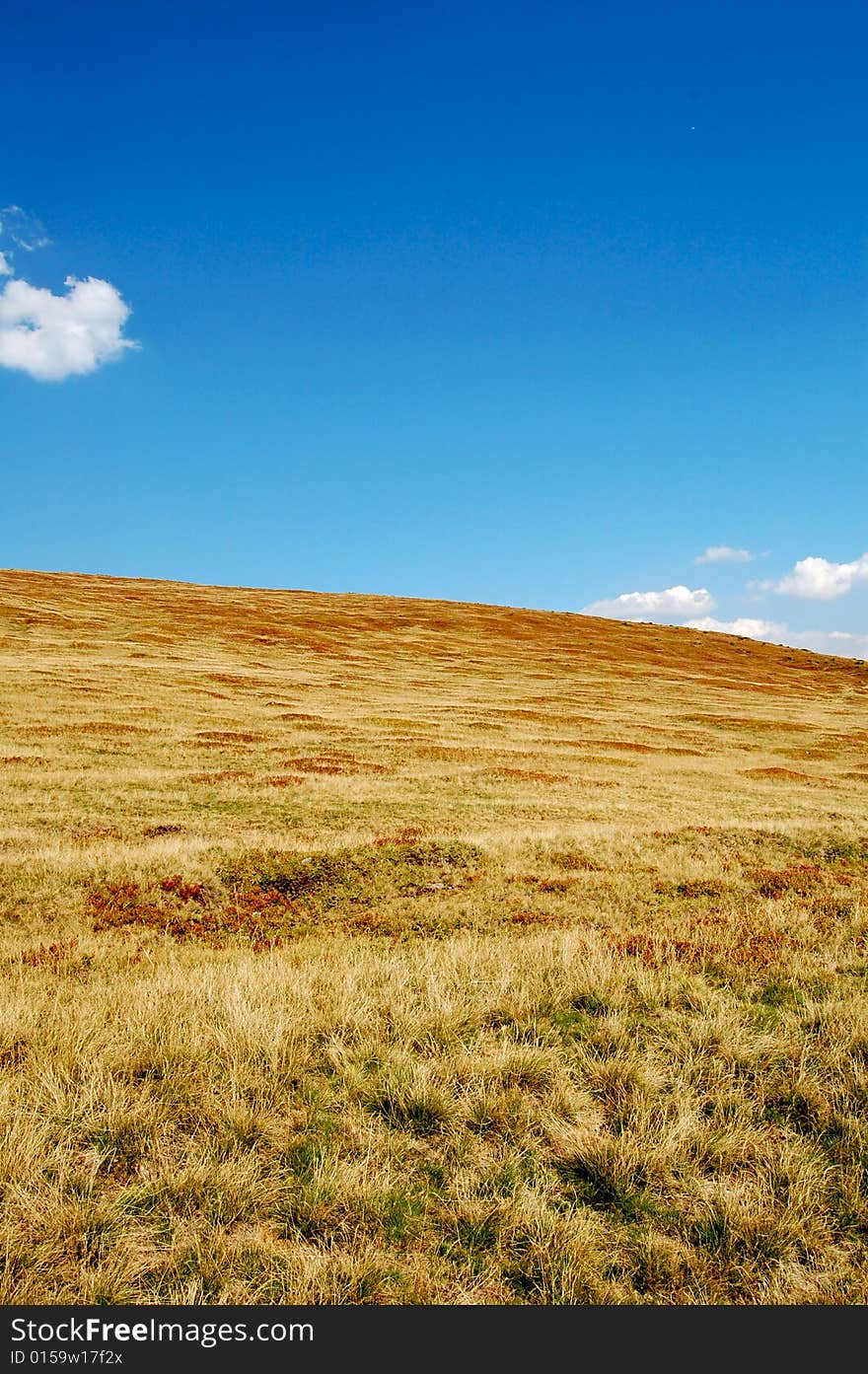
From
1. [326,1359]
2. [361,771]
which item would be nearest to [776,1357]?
[326,1359]

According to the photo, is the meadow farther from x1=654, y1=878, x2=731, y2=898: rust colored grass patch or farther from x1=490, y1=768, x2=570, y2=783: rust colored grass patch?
x1=490, y1=768, x2=570, y2=783: rust colored grass patch

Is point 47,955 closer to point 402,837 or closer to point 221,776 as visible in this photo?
point 402,837

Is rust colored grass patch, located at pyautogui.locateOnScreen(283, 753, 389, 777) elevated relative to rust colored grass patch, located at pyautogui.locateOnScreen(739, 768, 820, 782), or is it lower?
lower

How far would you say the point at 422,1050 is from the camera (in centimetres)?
590

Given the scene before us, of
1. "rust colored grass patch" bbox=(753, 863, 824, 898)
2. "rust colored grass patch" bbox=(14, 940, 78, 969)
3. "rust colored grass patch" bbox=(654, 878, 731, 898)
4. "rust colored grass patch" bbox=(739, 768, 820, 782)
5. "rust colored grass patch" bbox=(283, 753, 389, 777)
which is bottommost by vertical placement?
"rust colored grass patch" bbox=(283, 753, 389, 777)

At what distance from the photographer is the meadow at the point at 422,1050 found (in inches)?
151

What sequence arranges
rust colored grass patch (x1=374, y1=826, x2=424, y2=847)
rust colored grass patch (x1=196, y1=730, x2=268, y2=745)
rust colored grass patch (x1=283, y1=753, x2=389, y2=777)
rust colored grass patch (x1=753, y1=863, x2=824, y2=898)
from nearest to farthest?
1. rust colored grass patch (x1=753, y1=863, x2=824, y2=898)
2. rust colored grass patch (x1=374, y1=826, x2=424, y2=847)
3. rust colored grass patch (x1=283, y1=753, x2=389, y2=777)
4. rust colored grass patch (x1=196, y1=730, x2=268, y2=745)

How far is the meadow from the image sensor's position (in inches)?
151

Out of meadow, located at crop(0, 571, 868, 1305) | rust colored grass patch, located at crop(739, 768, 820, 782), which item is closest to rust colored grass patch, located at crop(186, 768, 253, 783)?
meadow, located at crop(0, 571, 868, 1305)

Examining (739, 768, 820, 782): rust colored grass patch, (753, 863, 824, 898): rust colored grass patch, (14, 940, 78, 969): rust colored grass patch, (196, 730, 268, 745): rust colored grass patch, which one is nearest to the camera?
(14, 940, 78, 969): rust colored grass patch

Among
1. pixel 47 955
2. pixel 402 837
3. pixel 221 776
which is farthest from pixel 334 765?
pixel 47 955

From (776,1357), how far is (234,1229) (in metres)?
3.02

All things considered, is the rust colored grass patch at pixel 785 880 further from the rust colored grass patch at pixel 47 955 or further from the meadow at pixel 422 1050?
the rust colored grass patch at pixel 47 955

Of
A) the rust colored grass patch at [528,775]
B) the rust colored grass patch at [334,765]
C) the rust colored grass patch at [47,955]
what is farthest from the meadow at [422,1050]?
the rust colored grass patch at [528,775]
